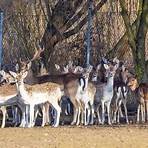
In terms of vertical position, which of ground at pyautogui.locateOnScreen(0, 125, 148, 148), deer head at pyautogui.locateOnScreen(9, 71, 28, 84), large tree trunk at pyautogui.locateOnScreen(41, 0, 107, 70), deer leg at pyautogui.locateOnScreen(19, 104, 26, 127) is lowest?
ground at pyautogui.locateOnScreen(0, 125, 148, 148)

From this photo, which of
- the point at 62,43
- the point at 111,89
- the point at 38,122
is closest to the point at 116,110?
the point at 111,89

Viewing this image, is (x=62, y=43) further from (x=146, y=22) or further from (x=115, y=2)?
(x=146, y=22)

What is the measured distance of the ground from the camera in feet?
36.3

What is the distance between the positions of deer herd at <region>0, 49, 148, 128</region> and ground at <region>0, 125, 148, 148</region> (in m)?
1.04

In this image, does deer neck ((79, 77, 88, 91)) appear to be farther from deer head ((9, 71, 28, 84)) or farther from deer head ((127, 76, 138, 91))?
deer head ((9, 71, 28, 84))

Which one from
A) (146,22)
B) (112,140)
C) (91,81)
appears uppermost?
(146,22)

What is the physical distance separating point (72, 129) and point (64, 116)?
3124 mm

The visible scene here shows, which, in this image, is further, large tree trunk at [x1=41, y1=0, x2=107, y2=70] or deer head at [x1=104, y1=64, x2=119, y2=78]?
large tree trunk at [x1=41, y1=0, x2=107, y2=70]

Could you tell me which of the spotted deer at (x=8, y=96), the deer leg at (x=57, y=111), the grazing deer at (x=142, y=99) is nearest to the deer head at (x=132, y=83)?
the grazing deer at (x=142, y=99)

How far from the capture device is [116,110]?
15461 millimetres

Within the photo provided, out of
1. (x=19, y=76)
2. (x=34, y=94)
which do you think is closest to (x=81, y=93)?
(x=34, y=94)

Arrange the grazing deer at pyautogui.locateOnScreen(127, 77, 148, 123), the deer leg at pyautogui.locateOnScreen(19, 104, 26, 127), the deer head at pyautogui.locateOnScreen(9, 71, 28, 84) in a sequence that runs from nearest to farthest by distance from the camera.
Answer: the deer head at pyautogui.locateOnScreen(9, 71, 28, 84) → the deer leg at pyautogui.locateOnScreen(19, 104, 26, 127) → the grazing deer at pyautogui.locateOnScreen(127, 77, 148, 123)

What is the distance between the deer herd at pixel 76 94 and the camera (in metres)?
14.3

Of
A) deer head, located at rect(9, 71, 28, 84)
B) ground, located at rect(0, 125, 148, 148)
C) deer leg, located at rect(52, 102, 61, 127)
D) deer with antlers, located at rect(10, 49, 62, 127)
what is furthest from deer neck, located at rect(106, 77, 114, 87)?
deer head, located at rect(9, 71, 28, 84)
